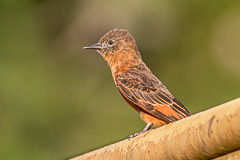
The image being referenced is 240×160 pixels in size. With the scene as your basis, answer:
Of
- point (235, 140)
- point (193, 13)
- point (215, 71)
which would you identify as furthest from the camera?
point (193, 13)

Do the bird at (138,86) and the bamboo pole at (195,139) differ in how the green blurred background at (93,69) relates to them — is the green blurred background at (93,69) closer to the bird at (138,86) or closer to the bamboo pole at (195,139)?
the bird at (138,86)

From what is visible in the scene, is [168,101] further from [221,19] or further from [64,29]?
[64,29]

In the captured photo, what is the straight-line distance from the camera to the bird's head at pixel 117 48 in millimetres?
5855

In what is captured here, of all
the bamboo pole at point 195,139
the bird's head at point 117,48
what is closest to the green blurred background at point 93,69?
the bird's head at point 117,48

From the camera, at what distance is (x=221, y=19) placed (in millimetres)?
7910

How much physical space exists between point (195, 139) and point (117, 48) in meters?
3.44

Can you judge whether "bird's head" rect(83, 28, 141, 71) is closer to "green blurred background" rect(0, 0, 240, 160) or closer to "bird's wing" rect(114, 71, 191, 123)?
"bird's wing" rect(114, 71, 191, 123)

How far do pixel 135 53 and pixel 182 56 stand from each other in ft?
7.70

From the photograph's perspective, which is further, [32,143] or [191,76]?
[32,143]

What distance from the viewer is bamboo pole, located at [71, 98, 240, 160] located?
7.77 ft

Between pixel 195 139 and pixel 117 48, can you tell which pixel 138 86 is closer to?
pixel 117 48

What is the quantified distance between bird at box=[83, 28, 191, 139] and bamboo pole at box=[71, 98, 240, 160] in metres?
1.15

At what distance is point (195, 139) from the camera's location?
258 centimetres

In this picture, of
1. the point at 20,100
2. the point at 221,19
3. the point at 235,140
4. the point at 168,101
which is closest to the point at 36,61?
the point at 20,100
